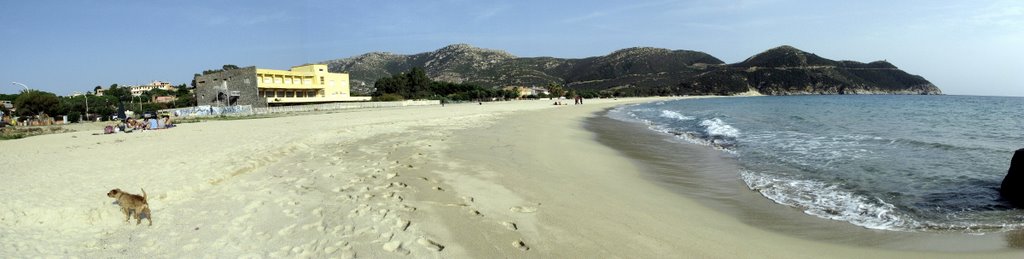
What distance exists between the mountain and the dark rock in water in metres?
121

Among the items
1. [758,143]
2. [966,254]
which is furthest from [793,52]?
[966,254]

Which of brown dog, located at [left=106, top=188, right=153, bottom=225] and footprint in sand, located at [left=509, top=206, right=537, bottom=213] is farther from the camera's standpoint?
footprint in sand, located at [left=509, top=206, right=537, bottom=213]

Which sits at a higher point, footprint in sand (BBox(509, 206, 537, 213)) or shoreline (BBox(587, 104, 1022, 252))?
footprint in sand (BBox(509, 206, 537, 213))

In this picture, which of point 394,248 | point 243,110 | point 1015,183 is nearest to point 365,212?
point 394,248

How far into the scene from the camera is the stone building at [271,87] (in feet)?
A: 173

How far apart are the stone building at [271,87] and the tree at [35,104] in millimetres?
14010

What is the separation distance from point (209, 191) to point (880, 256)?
8.21 meters

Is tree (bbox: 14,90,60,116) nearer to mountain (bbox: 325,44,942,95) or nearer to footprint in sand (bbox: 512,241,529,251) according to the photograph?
footprint in sand (bbox: 512,241,529,251)

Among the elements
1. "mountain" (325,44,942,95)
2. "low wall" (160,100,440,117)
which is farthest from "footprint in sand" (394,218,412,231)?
"mountain" (325,44,942,95)

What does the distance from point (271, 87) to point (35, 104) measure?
68.0ft

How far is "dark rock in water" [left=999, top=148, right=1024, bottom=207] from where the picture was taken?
6.29 m

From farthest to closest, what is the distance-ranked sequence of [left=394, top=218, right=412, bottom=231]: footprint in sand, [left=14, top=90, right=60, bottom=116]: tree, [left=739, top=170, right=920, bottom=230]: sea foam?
1. [left=14, top=90, right=60, bottom=116]: tree
2. [left=739, top=170, right=920, bottom=230]: sea foam
3. [left=394, top=218, right=412, bottom=231]: footprint in sand

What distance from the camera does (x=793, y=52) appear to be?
144875mm

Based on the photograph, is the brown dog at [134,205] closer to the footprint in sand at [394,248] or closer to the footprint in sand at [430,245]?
the footprint in sand at [394,248]
